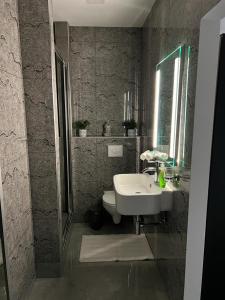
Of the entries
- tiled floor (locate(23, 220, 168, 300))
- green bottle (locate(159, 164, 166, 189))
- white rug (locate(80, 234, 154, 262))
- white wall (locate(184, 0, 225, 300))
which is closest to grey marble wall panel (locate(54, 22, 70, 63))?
green bottle (locate(159, 164, 166, 189))

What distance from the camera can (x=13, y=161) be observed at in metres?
1.71

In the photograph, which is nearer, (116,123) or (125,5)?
(125,5)

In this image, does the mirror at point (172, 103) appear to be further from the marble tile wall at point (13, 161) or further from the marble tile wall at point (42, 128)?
the marble tile wall at point (13, 161)

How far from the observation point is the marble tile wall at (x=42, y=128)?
191 centimetres

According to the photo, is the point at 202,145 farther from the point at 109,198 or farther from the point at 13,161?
the point at 109,198

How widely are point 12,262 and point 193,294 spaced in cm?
126

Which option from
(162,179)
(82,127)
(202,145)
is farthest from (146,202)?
Result: (82,127)

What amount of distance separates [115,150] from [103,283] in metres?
1.57

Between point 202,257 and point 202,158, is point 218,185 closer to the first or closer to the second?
point 202,158

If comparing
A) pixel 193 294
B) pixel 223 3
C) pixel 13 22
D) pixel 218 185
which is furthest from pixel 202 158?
pixel 13 22

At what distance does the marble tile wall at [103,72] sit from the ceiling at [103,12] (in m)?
0.14

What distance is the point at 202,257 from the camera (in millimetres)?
1597

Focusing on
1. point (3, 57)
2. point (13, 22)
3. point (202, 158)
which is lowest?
point (202, 158)

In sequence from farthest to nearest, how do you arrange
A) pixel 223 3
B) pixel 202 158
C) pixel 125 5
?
pixel 125 5 → pixel 202 158 → pixel 223 3
